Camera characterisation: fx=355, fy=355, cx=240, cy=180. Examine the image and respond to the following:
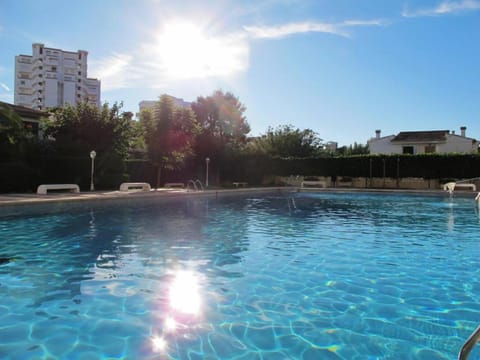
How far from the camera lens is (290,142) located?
132ft

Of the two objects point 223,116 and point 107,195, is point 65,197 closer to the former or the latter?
point 107,195

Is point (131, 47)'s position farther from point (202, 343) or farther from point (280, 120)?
point (280, 120)

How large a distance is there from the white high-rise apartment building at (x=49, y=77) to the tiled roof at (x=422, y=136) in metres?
71.3

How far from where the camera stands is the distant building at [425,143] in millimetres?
34281

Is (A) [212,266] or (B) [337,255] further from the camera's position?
(B) [337,255]

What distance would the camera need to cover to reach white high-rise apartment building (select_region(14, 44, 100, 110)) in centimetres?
8788

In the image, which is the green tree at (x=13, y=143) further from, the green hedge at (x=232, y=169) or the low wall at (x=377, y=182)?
the low wall at (x=377, y=182)

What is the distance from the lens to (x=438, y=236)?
8.35m

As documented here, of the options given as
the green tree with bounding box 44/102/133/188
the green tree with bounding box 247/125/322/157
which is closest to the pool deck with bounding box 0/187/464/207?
the green tree with bounding box 44/102/133/188

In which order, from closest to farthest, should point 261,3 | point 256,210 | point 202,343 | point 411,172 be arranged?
point 202,343 < point 261,3 < point 256,210 < point 411,172

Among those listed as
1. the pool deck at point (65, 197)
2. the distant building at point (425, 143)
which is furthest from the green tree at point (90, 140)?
the distant building at point (425, 143)

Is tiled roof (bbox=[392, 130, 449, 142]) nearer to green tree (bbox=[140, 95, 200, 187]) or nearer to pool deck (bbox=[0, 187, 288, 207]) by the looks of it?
pool deck (bbox=[0, 187, 288, 207])

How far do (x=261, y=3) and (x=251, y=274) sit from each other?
9.49 m

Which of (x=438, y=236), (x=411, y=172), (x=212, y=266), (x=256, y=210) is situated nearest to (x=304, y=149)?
A: (x=411, y=172)
